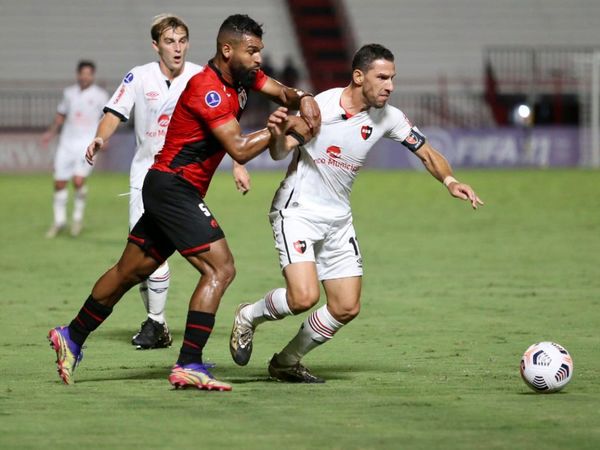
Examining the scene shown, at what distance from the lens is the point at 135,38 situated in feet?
122

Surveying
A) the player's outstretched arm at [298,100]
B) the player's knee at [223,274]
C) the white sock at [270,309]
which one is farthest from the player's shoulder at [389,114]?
the player's knee at [223,274]

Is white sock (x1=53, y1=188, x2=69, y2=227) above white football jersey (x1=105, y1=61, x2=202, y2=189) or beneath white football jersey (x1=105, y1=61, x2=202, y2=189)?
beneath

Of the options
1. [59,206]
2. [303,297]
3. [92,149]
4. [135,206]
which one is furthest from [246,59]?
[59,206]

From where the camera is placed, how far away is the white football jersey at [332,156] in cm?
771

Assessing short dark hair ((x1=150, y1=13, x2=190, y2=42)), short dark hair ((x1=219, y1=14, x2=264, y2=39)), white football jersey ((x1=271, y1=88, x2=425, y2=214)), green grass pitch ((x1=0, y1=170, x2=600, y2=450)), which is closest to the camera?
green grass pitch ((x1=0, y1=170, x2=600, y2=450))

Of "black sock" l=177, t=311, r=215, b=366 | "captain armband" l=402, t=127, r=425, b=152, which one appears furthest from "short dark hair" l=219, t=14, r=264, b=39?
"black sock" l=177, t=311, r=215, b=366

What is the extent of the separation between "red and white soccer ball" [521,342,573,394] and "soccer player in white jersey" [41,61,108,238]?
1159 cm

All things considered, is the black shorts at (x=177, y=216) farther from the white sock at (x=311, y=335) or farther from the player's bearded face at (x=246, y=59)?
the white sock at (x=311, y=335)

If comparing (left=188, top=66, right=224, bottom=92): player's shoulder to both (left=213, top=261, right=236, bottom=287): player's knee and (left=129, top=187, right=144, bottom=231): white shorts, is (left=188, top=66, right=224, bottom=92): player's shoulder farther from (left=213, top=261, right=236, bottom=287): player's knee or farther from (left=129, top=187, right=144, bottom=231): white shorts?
(left=129, top=187, right=144, bottom=231): white shorts

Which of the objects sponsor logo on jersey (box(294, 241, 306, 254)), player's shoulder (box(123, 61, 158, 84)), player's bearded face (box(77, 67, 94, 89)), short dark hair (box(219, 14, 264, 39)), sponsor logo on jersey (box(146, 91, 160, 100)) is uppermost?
player's bearded face (box(77, 67, 94, 89))

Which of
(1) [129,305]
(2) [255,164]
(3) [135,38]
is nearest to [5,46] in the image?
(3) [135,38]

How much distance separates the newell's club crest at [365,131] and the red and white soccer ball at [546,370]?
5.47 ft

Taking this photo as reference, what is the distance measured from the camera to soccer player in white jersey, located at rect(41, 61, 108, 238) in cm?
1789

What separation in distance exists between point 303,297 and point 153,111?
8.58ft
